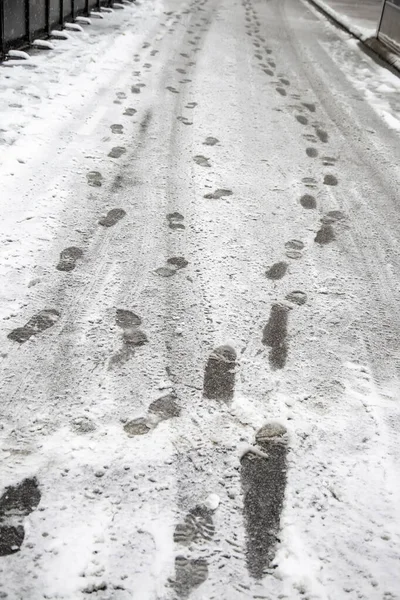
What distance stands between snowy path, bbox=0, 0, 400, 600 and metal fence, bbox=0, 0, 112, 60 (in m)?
1.99

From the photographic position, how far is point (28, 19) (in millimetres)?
5805

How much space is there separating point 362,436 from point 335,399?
17cm

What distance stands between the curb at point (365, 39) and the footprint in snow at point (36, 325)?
265 inches

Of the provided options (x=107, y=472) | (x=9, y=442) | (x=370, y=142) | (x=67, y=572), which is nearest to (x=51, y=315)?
(x=9, y=442)

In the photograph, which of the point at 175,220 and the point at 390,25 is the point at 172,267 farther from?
the point at 390,25

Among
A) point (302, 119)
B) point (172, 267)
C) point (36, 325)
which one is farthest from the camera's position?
point (302, 119)

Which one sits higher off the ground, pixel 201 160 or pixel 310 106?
pixel 310 106

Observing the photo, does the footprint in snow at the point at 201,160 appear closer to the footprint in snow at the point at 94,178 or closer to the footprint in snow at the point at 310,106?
the footprint in snow at the point at 94,178

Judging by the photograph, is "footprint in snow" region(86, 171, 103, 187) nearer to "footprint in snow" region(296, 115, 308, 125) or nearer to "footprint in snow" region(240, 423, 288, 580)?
"footprint in snow" region(240, 423, 288, 580)

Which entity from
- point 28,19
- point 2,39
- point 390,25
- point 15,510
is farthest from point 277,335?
point 390,25

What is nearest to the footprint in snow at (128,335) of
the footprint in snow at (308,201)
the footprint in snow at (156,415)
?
the footprint in snow at (156,415)

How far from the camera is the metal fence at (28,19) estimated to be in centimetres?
528

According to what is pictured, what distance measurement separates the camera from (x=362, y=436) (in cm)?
171

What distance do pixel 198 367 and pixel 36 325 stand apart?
0.66 metres
